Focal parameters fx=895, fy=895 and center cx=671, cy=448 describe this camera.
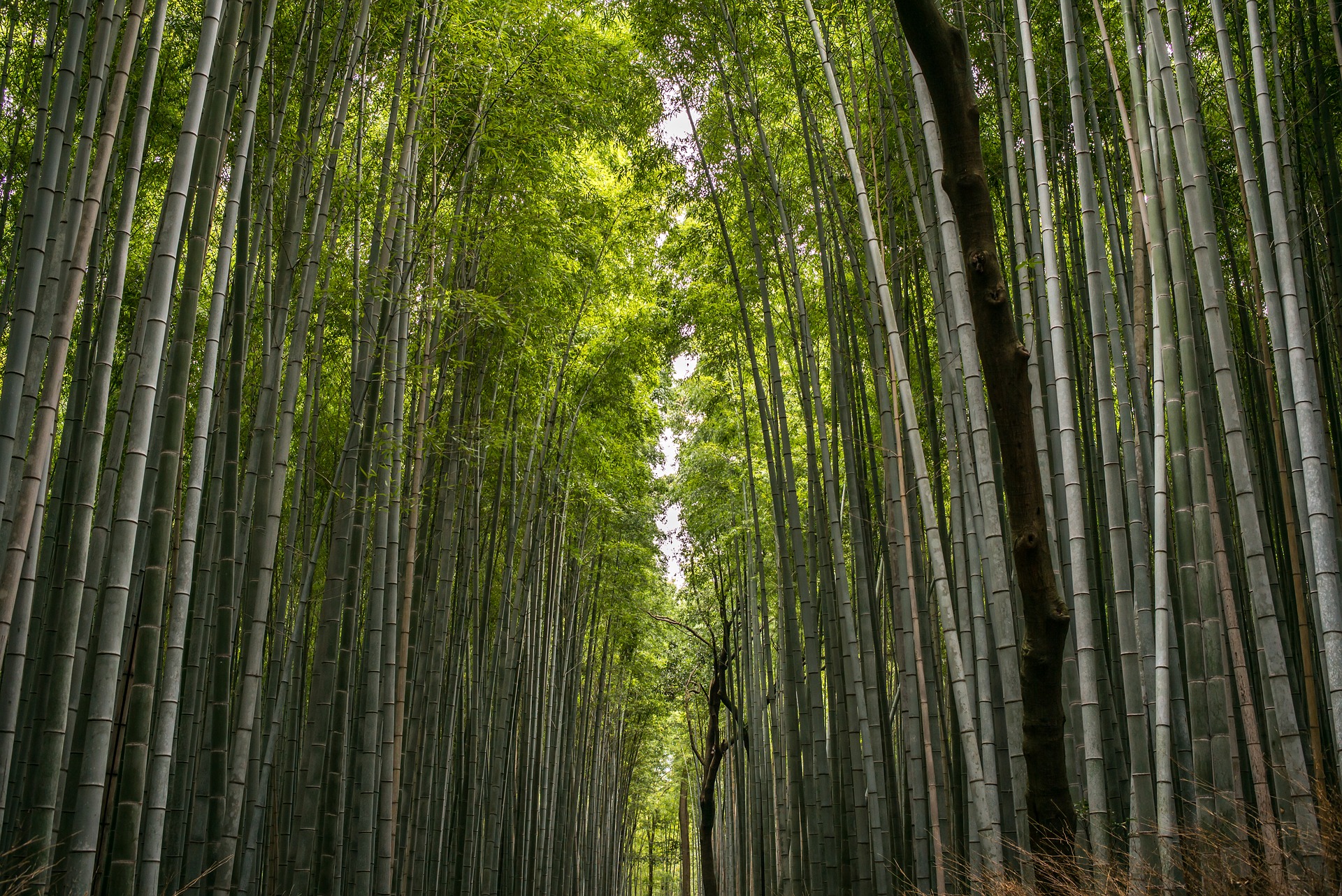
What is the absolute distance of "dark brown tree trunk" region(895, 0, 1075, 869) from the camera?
92.0 inches

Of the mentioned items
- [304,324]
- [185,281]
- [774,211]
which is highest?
[774,211]

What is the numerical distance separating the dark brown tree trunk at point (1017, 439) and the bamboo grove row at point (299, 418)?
1900 millimetres

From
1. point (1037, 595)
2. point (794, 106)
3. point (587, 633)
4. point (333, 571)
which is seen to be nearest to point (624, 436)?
point (587, 633)

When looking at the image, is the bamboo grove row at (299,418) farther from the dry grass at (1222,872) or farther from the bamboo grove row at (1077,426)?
the dry grass at (1222,872)

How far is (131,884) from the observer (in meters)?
2.15

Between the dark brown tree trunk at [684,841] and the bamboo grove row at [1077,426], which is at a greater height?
the bamboo grove row at [1077,426]

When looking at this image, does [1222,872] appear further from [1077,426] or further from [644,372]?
[644,372]

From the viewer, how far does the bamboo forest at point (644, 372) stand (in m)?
2.26

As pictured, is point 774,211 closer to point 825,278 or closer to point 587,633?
point 825,278

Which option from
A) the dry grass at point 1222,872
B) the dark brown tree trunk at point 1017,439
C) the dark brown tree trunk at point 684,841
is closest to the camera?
the dry grass at point 1222,872

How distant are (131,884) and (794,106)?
492cm

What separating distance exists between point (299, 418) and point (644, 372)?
11.7 feet

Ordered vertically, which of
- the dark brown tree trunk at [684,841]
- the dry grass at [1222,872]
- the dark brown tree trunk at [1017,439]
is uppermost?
the dark brown tree trunk at [1017,439]

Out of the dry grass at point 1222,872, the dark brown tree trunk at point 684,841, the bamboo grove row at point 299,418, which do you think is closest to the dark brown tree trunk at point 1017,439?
the dry grass at point 1222,872
